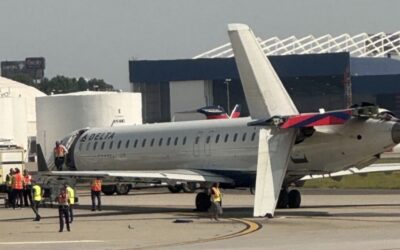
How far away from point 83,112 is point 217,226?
45.9 metres

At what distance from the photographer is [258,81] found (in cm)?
4384

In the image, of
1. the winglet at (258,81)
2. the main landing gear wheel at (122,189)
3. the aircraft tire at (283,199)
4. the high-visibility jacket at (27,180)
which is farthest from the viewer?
the main landing gear wheel at (122,189)

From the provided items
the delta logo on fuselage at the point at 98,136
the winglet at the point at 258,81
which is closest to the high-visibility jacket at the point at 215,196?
the winglet at the point at 258,81

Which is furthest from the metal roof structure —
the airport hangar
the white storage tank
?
the white storage tank

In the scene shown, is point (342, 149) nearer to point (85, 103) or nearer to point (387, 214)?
point (387, 214)

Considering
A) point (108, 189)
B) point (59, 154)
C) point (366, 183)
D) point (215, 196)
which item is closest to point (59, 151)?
point (59, 154)

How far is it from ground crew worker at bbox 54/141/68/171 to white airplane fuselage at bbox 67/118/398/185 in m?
0.71

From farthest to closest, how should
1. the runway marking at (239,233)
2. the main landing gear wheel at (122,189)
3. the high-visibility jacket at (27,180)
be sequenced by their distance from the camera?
1. the main landing gear wheel at (122,189)
2. the high-visibility jacket at (27,180)
3. the runway marking at (239,233)

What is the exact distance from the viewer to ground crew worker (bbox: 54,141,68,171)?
58.6 meters

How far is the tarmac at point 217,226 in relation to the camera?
109 ft

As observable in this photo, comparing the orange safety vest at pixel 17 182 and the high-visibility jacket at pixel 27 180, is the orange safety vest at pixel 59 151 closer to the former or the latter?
the high-visibility jacket at pixel 27 180

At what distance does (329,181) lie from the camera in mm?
71750

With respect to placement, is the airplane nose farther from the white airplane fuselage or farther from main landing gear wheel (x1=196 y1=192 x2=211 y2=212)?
main landing gear wheel (x1=196 y1=192 x2=211 y2=212)

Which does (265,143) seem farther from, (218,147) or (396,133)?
(218,147)
